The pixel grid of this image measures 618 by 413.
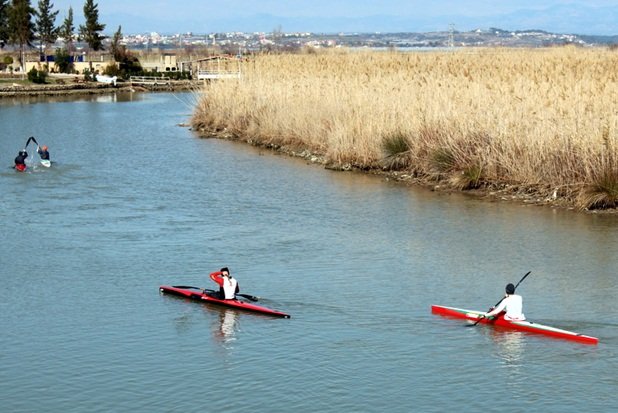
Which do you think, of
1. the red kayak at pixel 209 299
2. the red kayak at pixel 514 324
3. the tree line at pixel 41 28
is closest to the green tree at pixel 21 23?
the tree line at pixel 41 28

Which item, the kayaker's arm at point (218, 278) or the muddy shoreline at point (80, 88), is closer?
the kayaker's arm at point (218, 278)

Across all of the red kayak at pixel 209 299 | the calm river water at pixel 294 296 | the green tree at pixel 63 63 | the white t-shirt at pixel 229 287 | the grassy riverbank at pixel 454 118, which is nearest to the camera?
the calm river water at pixel 294 296

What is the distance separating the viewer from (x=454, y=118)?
33094mm

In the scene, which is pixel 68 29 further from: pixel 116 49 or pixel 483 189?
pixel 483 189

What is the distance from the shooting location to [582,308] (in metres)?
19.7

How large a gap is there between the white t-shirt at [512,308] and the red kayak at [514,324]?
95 mm

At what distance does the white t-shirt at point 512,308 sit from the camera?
18344mm

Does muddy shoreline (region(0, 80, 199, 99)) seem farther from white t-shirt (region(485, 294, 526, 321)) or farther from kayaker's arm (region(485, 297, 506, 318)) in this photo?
white t-shirt (region(485, 294, 526, 321))

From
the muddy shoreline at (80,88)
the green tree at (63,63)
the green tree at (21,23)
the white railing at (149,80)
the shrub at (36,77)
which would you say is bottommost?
the muddy shoreline at (80,88)

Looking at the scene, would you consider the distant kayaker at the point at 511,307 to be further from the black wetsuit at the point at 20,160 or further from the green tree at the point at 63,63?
the green tree at the point at 63,63

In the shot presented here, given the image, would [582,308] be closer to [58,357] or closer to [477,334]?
[477,334]

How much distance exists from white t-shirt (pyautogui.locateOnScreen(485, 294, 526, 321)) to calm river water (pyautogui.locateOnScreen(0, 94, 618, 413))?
0.31m

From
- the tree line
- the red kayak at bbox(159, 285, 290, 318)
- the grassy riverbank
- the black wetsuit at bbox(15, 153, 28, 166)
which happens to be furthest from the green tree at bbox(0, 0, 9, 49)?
the red kayak at bbox(159, 285, 290, 318)

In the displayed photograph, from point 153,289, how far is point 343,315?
442 centimetres
